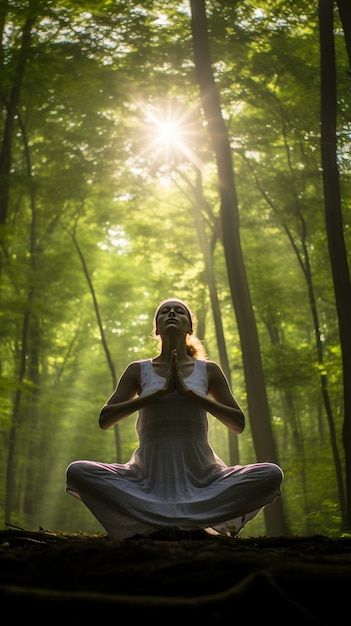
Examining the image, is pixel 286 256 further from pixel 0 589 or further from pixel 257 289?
pixel 0 589

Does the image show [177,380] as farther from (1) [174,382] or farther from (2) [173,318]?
(2) [173,318]

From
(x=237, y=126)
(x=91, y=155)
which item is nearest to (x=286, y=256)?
(x=237, y=126)

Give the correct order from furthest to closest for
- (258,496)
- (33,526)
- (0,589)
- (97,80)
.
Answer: (33,526)
(97,80)
(258,496)
(0,589)

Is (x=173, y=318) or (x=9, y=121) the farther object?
(x=9, y=121)

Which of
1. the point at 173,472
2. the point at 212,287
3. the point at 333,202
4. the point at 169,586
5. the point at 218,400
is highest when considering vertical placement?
the point at 212,287

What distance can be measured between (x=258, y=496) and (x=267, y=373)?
37.0 feet

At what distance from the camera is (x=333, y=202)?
313 inches

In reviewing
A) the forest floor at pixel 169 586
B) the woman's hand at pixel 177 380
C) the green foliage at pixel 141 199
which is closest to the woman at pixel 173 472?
the woman's hand at pixel 177 380

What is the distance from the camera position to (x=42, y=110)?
50.8 ft

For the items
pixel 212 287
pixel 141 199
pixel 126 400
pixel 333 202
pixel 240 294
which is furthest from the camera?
pixel 141 199

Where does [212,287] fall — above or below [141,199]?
below

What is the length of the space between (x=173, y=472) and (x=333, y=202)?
4515 mm

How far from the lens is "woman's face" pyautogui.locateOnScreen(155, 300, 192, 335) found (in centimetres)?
508

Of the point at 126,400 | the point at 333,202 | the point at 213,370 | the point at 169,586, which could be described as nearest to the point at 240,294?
the point at 333,202
